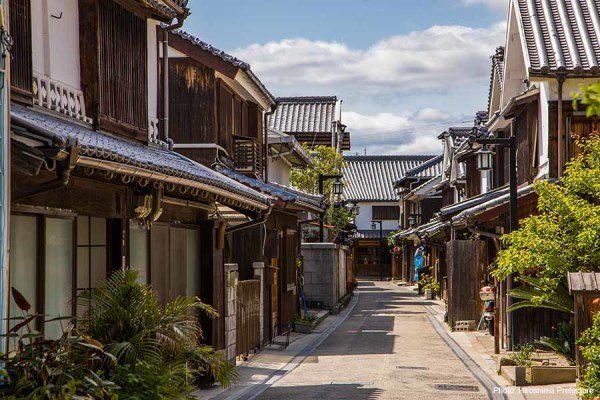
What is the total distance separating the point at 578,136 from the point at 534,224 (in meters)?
3.07

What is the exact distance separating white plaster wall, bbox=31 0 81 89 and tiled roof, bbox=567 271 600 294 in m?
8.33

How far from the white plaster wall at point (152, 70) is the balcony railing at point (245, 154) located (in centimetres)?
859

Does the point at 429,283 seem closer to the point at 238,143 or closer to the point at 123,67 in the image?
the point at 238,143

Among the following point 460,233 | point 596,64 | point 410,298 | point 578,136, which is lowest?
point 410,298

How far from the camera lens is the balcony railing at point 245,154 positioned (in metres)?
25.1

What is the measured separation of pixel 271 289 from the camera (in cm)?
2592

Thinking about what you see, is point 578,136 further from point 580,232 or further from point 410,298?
point 410,298

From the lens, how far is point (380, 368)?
1928 cm

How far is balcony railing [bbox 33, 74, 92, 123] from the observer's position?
1174 cm

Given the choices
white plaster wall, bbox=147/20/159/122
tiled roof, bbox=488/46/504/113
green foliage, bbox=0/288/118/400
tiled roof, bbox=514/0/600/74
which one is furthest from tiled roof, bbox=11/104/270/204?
tiled roof, bbox=488/46/504/113

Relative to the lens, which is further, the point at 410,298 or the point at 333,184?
the point at 410,298

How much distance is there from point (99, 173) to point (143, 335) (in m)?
1.90

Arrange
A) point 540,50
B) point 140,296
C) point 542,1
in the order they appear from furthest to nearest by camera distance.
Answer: point 542,1
point 540,50
point 140,296

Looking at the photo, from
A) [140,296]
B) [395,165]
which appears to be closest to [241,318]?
[140,296]
